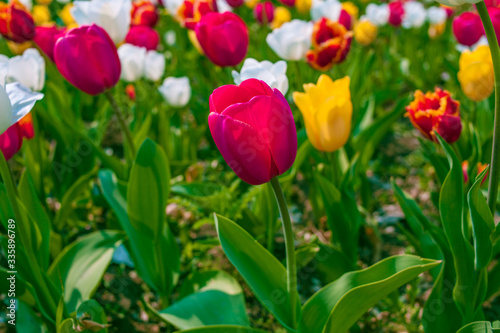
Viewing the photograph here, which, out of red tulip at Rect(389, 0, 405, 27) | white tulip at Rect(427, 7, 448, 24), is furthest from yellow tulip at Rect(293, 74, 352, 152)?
white tulip at Rect(427, 7, 448, 24)

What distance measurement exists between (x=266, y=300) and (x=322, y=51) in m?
1.09

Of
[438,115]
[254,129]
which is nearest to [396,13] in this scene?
[438,115]

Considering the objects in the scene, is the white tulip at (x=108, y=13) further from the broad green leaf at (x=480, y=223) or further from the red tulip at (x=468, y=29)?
the red tulip at (x=468, y=29)

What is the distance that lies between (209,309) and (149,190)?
374 millimetres

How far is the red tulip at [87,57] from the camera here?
1.32 metres

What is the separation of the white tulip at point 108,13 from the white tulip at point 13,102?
31.0 inches

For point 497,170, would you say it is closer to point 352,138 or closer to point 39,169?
point 352,138

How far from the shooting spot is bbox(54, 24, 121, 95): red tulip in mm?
1317

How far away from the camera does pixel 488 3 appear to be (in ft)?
6.30

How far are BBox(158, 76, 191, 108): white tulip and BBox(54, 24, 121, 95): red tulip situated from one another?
0.66m

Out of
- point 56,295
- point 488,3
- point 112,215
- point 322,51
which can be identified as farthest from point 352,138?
point 56,295

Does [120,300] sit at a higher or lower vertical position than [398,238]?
lower

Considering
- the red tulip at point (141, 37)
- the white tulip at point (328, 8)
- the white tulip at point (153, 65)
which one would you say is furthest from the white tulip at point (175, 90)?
the white tulip at point (328, 8)

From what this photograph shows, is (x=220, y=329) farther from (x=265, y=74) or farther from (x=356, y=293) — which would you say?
(x=265, y=74)
